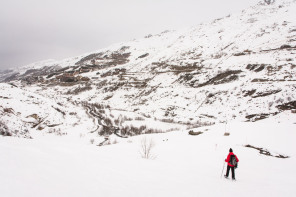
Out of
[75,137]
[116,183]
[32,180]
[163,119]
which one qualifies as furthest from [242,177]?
[163,119]

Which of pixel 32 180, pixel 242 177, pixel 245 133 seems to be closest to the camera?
pixel 32 180

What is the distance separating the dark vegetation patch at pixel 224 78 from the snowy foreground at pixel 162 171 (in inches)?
1457

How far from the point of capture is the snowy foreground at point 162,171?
480 cm

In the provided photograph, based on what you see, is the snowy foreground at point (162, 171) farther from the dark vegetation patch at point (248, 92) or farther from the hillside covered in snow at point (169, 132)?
the dark vegetation patch at point (248, 92)

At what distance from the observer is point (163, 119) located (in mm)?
43344

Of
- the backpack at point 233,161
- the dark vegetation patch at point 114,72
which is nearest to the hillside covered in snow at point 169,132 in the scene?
the backpack at point 233,161

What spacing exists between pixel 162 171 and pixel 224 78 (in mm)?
52189

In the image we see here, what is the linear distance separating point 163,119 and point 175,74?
38.9 metres

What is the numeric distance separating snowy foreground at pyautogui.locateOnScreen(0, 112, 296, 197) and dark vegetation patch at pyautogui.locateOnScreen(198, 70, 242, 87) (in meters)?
37.0

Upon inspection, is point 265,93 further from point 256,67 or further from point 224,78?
point 256,67

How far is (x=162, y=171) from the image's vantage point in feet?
28.5

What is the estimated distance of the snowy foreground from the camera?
4.80 metres

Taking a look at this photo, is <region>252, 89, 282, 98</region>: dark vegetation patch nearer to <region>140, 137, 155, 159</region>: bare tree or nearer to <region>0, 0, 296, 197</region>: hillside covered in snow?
<region>0, 0, 296, 197</region>: hillside covered in snow

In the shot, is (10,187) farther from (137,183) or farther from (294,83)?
(294,83)
